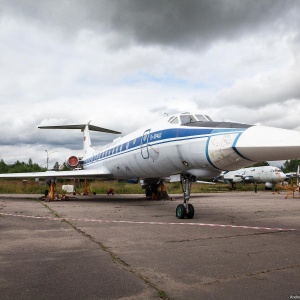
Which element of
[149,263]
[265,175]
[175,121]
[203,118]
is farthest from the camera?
[265,175]

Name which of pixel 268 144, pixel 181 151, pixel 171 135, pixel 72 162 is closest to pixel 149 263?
pixel 268 144

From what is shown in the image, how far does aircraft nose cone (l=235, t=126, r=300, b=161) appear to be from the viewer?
19.7 ft

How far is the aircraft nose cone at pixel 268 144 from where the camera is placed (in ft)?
19.7

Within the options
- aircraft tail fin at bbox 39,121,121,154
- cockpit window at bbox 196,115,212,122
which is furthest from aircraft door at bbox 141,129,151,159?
aircraft tail fin at bbox 39,121,121,154

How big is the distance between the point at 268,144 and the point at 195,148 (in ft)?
6.80

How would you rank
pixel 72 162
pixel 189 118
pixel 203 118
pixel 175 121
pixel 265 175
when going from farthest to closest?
pixel 265 175 → pixel 72 162 → pixel 175 121 → pixel 189 118 → pixel 203 118

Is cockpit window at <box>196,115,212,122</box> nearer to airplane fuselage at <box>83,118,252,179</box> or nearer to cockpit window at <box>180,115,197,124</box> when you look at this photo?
cockpit window at <box>180,115,197,124</box>

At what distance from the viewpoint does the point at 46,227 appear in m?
6.93

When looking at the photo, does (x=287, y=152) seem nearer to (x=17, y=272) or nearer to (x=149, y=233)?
(x=149, y=233)

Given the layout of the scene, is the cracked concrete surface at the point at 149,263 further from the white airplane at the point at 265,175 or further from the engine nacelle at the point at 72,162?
the white airplane at the point at 265,175

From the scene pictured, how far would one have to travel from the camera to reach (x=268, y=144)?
20.2ft

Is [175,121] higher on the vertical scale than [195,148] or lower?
higher

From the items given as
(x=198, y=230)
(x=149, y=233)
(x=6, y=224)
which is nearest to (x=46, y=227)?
(x=6, y=224)

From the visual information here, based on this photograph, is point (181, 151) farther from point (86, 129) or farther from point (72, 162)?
point (86, 129)
